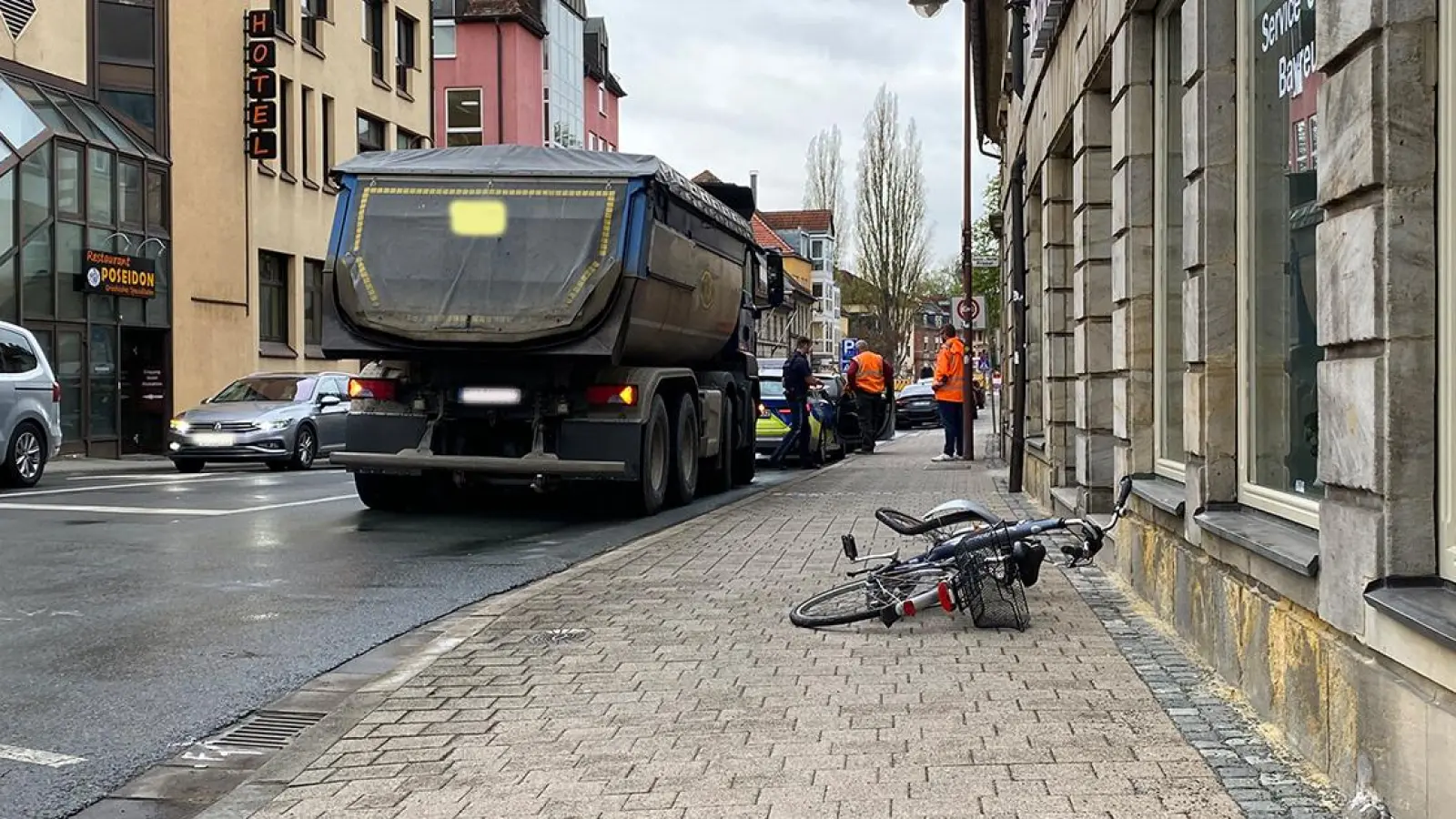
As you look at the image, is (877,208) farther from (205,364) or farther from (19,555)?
(19,555)

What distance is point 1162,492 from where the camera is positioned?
7258 millimetres

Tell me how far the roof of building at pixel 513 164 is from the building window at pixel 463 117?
40.3 m

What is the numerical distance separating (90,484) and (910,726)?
567 inches

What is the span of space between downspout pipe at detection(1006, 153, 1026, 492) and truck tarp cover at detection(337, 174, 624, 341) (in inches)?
198

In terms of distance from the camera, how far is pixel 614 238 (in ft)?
41.3

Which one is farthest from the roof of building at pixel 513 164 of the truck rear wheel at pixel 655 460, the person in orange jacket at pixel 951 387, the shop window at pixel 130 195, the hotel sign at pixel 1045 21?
the shop window at pixel 130 195

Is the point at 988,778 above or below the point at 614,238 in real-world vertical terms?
below

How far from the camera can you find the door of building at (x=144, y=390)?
90.8 feet

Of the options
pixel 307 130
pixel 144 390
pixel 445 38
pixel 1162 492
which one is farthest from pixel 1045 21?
pixel 445 38

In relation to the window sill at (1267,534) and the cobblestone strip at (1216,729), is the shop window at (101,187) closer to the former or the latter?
the cobblestone strip at (1216,729)

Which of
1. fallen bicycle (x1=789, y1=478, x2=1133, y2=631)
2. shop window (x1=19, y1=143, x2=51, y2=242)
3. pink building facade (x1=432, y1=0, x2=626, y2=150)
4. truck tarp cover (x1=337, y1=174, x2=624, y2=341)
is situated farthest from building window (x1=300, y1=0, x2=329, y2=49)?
fallen bicycle (x1=789, y1=478, x2=1133, y2=631)

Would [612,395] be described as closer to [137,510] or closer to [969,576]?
[137,510]

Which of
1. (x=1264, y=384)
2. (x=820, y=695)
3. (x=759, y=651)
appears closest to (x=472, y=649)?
(x=759, y=651)

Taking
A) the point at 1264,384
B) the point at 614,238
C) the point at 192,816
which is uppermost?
the point at 614,238
